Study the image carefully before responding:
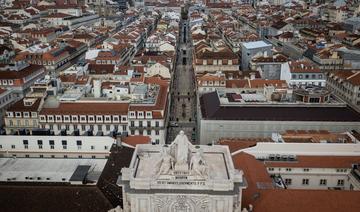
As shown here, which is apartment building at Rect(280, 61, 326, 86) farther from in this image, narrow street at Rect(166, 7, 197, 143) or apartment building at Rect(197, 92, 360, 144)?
narrow street at Rect(166, 7, 197, 143)

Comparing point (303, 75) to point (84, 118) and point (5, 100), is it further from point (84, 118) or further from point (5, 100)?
point (5, 100)

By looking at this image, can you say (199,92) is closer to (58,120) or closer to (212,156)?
(58,120)

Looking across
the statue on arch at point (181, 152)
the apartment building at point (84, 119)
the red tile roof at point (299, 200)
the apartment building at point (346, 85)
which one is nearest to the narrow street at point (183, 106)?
the apartment building at point (84, 119)

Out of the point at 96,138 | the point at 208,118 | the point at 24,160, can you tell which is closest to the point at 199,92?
the point at 208,118

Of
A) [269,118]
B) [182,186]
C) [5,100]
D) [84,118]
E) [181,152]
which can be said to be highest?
[181,152]

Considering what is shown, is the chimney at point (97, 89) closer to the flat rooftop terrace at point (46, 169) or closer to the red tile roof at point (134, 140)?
the red tile roof at point (134, 140)

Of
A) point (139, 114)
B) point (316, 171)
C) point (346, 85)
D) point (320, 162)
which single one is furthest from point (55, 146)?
point (346, 85)

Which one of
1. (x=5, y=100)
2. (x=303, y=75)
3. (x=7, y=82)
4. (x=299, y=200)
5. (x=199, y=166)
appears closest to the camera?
(x=199, y=166)

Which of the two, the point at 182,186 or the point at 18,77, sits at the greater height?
the point at 182,186

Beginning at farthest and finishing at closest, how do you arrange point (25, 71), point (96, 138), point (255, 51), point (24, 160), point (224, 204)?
point (255, 51) < point (25, 71) < point (96, 138) < point (24, 160) < point (224, 204)
